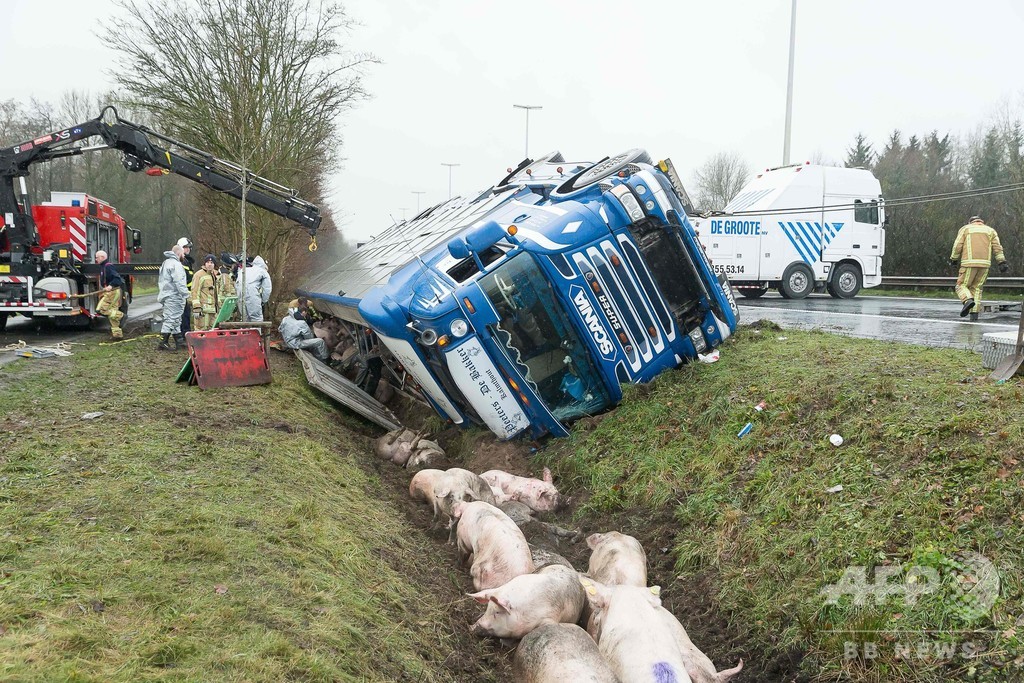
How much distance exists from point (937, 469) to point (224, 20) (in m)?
16.4

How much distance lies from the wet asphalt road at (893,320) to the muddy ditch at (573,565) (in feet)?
14.8

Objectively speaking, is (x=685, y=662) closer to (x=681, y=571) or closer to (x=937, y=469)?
(x=681, y=571)

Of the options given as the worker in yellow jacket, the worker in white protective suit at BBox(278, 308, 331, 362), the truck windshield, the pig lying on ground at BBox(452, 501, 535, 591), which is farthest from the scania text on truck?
the worker in yellow jacket

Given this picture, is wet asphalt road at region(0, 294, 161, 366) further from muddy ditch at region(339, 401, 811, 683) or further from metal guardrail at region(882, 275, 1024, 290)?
metal guardrail at region(882, 275, 1024, 290)

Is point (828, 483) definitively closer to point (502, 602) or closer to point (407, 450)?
point (502, 602)

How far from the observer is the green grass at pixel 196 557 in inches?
119

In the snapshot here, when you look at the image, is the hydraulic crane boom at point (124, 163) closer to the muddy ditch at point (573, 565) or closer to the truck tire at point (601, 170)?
the truck tire at point (601, 170)

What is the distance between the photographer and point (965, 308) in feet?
39.6

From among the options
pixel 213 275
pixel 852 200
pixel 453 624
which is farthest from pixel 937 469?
pixel 852 200

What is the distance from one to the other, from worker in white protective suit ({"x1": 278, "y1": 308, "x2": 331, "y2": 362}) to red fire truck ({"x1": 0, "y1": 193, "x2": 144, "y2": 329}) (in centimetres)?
424

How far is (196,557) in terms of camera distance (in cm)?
389

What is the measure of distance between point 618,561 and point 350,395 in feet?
18.6

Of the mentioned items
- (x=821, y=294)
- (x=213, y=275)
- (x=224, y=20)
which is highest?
(x=224, y=20)

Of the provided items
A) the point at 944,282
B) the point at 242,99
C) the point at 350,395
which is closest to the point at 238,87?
the point at 242,99
